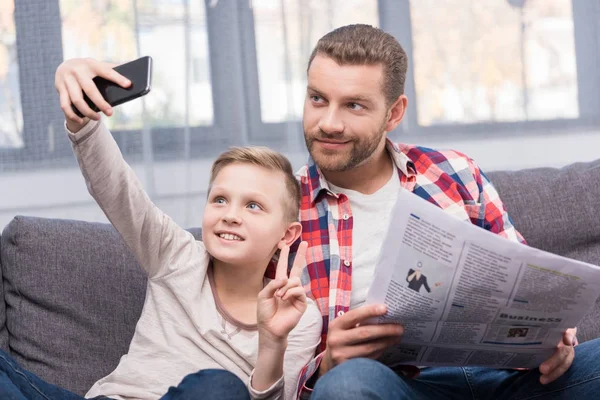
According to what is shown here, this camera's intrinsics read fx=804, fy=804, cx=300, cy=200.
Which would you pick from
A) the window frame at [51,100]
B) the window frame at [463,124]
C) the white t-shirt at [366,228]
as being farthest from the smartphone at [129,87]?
the window frame at [463,124]

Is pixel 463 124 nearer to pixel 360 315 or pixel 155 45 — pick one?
pixel 155 45

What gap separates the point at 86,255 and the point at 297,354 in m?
0.50

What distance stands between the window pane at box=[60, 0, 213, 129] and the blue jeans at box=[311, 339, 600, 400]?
100cm

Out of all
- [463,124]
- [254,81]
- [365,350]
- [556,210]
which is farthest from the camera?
[463,124]

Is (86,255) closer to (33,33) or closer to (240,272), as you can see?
(240,272)

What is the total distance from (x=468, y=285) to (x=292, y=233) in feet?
1.53

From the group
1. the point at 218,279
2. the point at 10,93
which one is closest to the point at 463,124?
the point at 218,279

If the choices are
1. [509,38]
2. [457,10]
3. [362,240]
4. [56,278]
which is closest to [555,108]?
[509,38]

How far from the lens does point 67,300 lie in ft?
5.22

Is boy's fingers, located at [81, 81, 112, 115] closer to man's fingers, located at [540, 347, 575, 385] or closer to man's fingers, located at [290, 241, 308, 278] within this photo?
man's fingers, located at [290, 241, 308, 278]

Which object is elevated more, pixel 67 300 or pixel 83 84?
pixel 83 84

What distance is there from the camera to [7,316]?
1.62 metres

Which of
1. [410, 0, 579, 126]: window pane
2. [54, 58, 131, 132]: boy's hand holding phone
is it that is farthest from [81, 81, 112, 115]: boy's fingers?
[410, 0, 579, 126]: window pane

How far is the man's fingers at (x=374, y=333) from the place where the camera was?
120 centimetres
